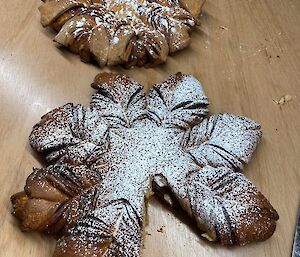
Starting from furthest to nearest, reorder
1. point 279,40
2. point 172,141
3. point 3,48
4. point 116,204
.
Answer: point 279,40 < point 3,48 < point 172,141 < point 116,204

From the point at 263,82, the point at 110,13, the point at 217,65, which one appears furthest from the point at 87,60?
the point at 263,82

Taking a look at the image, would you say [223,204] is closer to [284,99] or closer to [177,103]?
[177,103]

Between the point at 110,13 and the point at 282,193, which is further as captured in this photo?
the point at 110,13

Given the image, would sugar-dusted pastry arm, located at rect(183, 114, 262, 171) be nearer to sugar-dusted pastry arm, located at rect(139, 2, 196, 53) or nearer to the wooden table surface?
the wooden table surface

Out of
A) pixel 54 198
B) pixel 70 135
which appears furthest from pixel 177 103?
pixel 54 198

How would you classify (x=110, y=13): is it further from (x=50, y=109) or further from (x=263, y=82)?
(x=263, y=82)

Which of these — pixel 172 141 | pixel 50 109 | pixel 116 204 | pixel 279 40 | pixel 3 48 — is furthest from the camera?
pixel 279 40
